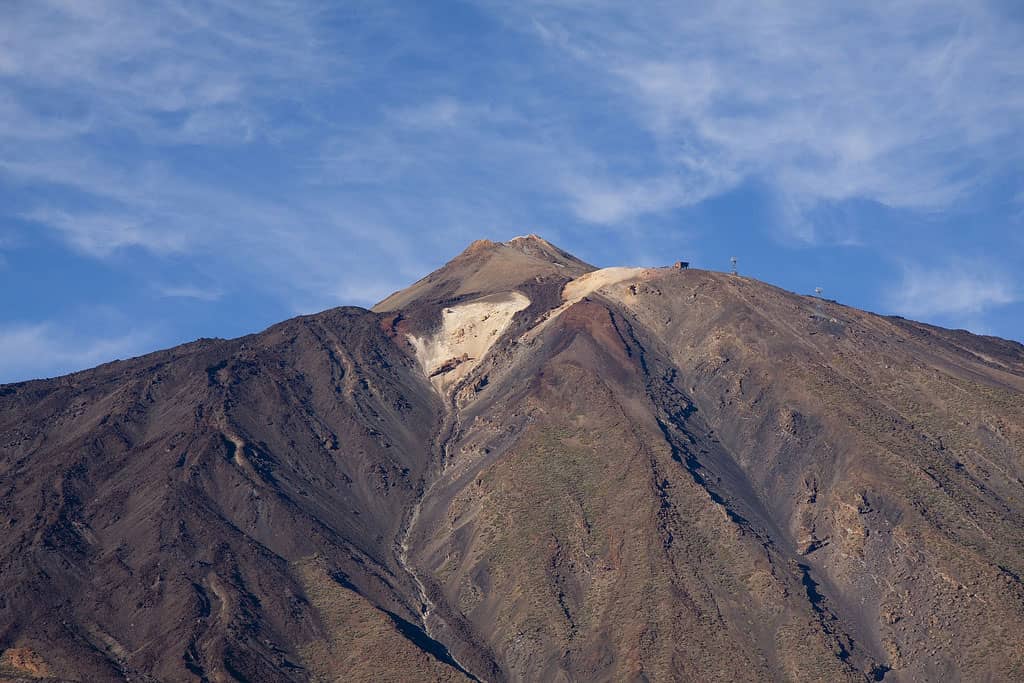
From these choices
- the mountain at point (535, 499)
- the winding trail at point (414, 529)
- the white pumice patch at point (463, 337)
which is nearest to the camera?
the mountain at point (535, 499)

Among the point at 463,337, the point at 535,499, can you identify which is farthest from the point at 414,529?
the point at 463,337

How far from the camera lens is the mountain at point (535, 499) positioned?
123m

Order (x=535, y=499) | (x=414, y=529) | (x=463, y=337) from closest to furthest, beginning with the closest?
(x=535, y=499), (x=414, y=529), (x=463, y=337)

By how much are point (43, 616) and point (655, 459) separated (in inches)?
2091

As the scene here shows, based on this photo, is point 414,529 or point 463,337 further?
point 463,337

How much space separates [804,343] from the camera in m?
164

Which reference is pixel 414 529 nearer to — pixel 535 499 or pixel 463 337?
pixel 535 499

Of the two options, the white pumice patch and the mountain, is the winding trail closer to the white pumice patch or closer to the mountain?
the mountain

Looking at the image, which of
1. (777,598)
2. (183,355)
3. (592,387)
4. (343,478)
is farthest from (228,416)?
(777,598)

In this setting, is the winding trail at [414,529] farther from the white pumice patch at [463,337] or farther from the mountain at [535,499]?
the white pumice patch at [463,337]

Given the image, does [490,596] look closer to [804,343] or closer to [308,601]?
[308,601]

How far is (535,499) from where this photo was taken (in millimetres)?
139625

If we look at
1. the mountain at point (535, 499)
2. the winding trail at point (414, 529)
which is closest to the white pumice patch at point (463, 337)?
the mountain at point (535, 499)

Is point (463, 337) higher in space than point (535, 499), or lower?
higher
